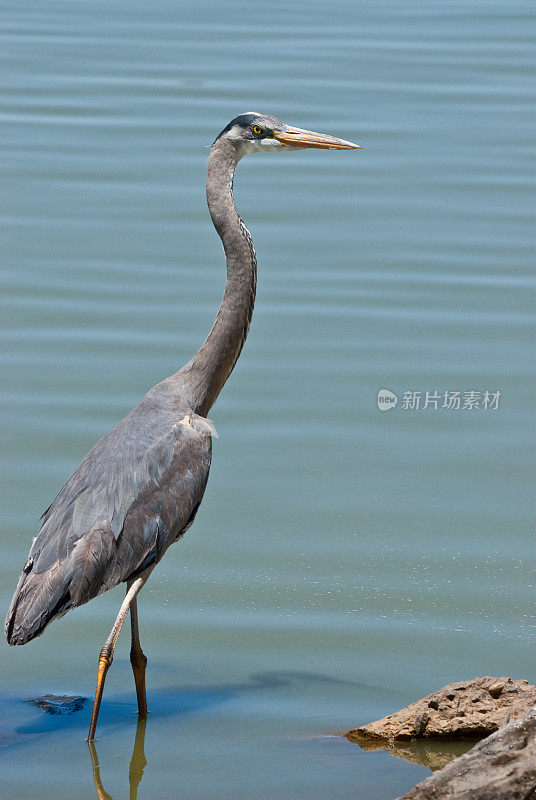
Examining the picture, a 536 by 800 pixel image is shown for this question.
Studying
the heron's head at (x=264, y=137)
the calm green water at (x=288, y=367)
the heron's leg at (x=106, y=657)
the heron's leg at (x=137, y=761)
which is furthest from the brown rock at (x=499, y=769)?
the heron's head at (x=264, y=137)

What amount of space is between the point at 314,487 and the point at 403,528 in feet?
2.09

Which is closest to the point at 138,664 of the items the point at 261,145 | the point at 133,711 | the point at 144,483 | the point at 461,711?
the point at 133,711

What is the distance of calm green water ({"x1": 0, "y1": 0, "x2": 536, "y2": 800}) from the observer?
5.49 metres

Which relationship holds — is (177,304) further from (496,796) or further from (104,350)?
(496,796)

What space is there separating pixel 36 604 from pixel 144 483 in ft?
2.29

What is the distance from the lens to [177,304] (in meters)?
9.31

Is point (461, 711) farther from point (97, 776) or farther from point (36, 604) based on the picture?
point (36, 604)

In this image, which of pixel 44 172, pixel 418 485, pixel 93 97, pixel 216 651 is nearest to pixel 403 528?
pixel 418 485

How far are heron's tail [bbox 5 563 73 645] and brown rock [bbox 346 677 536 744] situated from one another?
4.40ft

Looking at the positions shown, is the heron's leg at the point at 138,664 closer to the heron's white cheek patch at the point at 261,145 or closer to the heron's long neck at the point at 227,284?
the heron's long neck at the point at 227,284

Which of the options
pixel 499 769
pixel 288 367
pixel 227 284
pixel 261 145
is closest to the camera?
pixel 499 769

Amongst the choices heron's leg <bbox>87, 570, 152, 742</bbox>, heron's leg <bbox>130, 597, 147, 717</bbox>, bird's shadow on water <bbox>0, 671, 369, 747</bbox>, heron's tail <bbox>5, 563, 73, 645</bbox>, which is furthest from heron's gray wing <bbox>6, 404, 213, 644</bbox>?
bird's shadow on water <bbox>0, 671, 369, 747</bbox>

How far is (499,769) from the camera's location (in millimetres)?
3744

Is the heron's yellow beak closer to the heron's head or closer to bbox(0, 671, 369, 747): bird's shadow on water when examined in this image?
the heron's head
